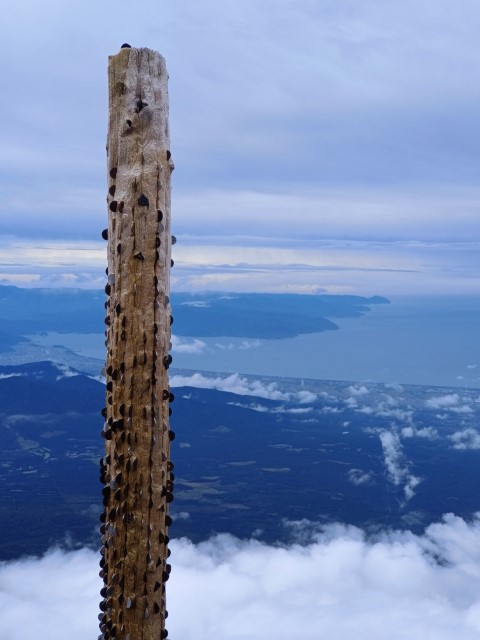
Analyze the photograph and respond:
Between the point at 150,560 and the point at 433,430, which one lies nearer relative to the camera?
the point at 150,560

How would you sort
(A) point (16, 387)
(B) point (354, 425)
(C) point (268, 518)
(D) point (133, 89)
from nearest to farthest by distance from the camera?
(D) point (133, 89) < (C) point (268, 518) < (B) point (354, 425) < (A) point (16, 387)

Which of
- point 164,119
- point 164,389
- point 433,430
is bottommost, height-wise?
point 164,389

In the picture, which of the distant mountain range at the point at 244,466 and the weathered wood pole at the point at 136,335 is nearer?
the weathered wood pole at the point at 136,335

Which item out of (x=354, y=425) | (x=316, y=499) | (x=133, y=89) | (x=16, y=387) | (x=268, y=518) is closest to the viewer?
(x=133, y=89)

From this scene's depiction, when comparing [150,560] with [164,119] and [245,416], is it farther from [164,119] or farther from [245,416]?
[245,416]

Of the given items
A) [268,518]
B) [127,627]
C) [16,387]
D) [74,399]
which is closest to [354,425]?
[268,518]

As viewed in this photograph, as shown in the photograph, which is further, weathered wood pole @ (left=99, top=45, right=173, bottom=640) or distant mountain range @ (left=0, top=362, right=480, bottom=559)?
distant mountain range @ (left=0, top=362, right=480, bottom=559)

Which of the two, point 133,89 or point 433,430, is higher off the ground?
point 433,430

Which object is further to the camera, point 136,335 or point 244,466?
point 244,466
